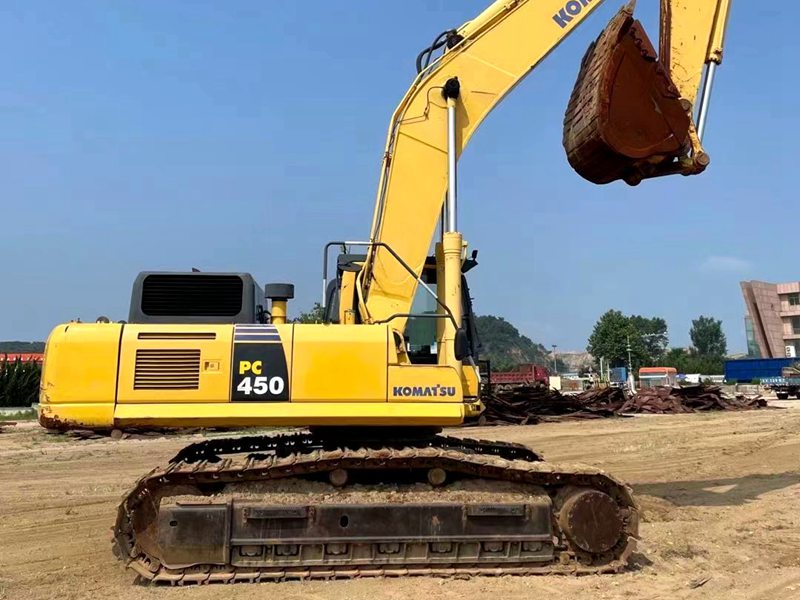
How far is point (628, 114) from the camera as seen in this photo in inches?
282

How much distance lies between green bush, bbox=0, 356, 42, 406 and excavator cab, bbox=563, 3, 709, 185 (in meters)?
30.1

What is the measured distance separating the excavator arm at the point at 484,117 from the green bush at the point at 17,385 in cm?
2894

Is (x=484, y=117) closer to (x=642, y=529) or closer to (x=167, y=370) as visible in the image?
(x=167, y=370)

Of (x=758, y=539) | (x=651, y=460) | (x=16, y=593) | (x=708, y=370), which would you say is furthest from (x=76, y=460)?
(x=708, y=370)

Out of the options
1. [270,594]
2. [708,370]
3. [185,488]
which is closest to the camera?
[270,594]

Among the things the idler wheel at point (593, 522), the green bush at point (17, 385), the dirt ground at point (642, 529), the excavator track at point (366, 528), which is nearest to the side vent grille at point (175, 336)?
the excavator track at point (366, 528)

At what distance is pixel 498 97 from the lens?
285 inches

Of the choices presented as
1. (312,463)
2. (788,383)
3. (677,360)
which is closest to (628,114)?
(312,463)

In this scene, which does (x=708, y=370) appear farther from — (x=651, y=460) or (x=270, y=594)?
(x=270, y=594)

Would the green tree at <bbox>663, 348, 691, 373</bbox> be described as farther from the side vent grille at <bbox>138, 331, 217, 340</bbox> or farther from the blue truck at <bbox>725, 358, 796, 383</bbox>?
the side vent grille at <bbox>138, 331, 217, 340</bbox>

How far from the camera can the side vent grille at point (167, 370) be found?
573cm

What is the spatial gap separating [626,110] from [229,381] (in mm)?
5049

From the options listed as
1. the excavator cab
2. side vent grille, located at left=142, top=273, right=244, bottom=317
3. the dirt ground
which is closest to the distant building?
the dirt ground

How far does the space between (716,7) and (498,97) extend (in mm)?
3122
